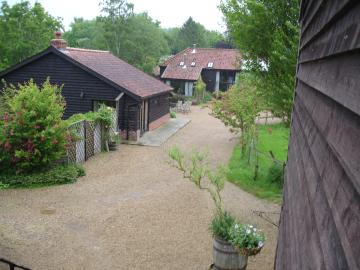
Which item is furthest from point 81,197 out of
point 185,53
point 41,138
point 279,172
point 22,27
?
point 185,53

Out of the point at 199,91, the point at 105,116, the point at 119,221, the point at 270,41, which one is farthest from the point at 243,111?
the point at 199,91

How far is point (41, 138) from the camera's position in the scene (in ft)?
40.8

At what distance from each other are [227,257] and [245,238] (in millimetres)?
748

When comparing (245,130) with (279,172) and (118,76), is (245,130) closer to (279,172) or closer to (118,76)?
(279,172)

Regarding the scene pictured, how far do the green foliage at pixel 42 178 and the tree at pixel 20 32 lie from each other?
22.6m

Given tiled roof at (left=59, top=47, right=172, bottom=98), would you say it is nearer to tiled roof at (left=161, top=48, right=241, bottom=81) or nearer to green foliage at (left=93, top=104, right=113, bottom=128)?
green foliage at (left=93, top=104, right=113, bottom=128)

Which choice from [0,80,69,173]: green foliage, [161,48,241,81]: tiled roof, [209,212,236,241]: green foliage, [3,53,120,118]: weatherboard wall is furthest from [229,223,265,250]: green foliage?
[161,48,241,81]: tiled roof

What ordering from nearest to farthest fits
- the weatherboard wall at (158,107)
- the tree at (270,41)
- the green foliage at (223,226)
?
the green foliage at (223,226)
the tree at (270,41)
the weatherboard wall at (158,107)

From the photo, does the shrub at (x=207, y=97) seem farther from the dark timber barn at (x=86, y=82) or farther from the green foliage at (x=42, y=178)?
the green foliage at (x=42, y=178)

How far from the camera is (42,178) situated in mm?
12602

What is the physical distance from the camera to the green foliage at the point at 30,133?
12445 mm

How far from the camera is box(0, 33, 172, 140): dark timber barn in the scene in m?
19.4

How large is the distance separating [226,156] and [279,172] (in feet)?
16.1

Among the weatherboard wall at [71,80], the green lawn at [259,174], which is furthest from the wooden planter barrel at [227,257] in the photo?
the weatherboard wall at [71,80]
